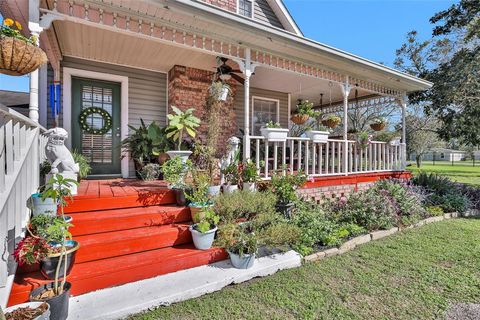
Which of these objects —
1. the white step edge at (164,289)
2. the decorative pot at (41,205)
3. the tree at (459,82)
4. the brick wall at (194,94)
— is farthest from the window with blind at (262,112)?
the decorative pot at (41,205)

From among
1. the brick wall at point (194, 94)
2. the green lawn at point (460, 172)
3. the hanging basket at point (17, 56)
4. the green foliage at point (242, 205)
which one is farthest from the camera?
the green lawn at point (460, 172)

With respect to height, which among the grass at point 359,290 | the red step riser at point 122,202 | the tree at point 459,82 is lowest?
the grass at point 359,290

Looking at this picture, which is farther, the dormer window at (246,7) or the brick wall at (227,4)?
the dormer window at (246,7)

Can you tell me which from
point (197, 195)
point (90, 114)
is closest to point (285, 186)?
point (197, 195)

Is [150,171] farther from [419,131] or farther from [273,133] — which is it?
[419,131]

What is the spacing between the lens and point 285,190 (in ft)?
14.1

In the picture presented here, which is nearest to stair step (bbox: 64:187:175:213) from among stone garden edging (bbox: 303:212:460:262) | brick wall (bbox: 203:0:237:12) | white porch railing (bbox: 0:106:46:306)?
white porch railing (bbox: 0:106:46:306)

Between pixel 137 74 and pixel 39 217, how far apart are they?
4.14m

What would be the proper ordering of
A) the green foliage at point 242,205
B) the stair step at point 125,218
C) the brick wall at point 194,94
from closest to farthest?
the stair step at point 125,218 → the green foliage at point 242,205 → the brick wall at point 194,94

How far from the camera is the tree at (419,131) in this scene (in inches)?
858

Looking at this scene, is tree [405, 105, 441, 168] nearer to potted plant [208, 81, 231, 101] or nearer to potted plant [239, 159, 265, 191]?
potted plant [208, 81, 231, 101]

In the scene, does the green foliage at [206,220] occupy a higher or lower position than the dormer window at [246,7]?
lower

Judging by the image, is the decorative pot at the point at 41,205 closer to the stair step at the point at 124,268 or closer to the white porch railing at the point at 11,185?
the white porch railing at the point at 11,185

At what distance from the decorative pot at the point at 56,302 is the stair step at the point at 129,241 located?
543mm
